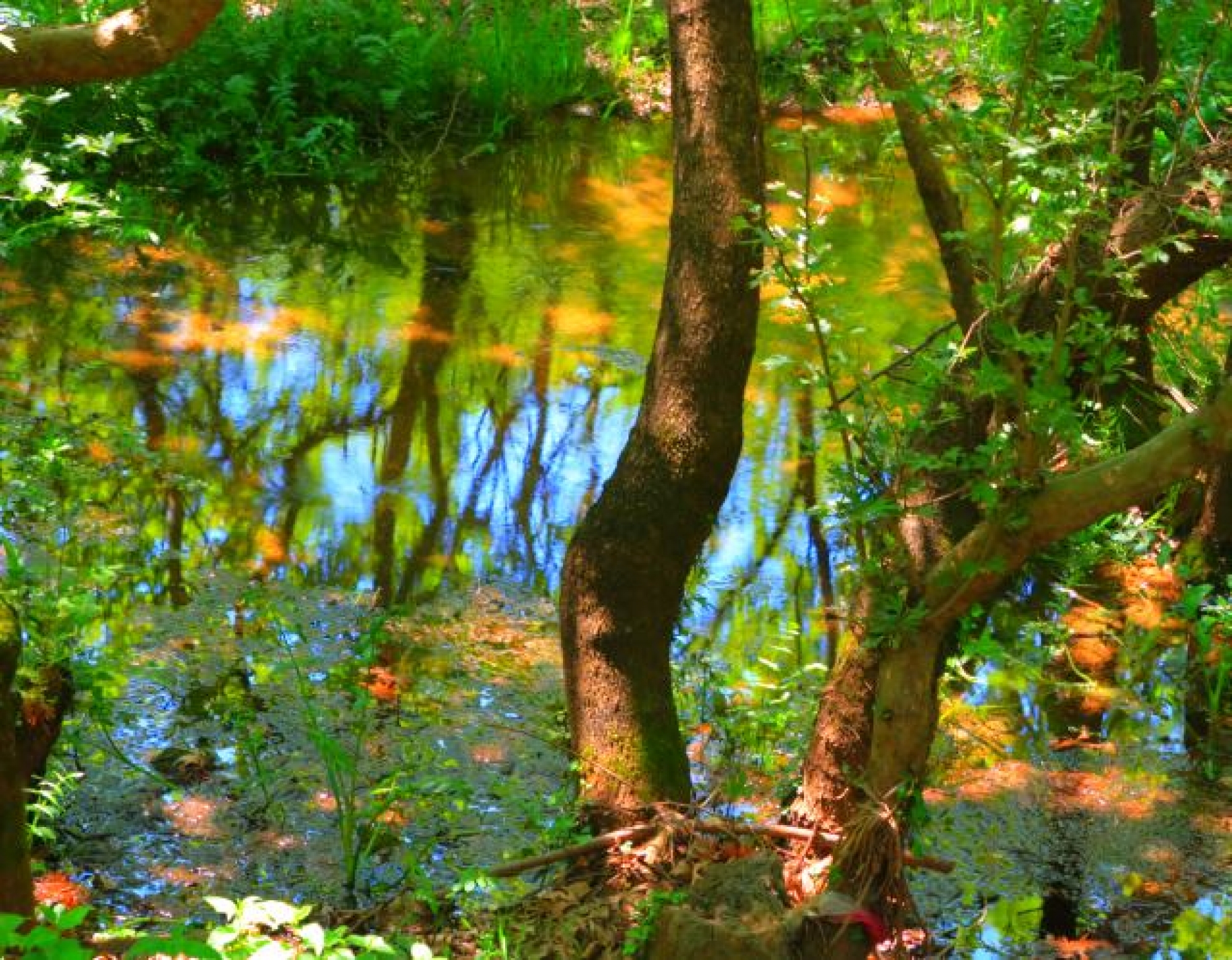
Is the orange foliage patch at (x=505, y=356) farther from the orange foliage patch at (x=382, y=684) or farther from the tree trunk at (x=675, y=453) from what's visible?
the tree trunk at (x=675, y=453)

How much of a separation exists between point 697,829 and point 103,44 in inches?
88.4

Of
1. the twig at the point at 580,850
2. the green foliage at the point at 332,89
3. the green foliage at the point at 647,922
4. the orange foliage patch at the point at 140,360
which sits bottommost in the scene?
the green foliage at the point at 647,922

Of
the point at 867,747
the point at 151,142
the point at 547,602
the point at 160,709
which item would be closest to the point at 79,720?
the point at 160,709

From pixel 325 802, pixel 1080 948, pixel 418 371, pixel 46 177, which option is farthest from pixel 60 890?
pixel 418 371

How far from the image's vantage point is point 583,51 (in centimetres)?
1127

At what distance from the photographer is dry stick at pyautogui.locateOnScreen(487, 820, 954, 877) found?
3967 millimetres

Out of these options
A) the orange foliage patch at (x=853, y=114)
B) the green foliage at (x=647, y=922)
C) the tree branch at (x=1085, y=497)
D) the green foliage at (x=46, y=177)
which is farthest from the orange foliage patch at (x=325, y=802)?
the orange foliage patch at (x=853, y=114)

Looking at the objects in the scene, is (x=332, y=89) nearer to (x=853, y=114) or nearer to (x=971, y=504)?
(x=853, y=114)

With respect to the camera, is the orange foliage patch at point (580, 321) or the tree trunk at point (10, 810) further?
the orange foliage patch at point (580, 321)

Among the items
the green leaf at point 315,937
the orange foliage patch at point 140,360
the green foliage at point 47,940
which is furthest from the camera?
the orange foliage patch at point 140,360

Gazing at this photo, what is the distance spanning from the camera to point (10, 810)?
3.17 meters

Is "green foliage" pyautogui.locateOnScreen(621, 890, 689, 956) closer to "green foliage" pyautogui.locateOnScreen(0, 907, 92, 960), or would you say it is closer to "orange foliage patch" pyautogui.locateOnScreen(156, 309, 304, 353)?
"green foliage" pyautogui.locateOnScreen(0, 907, 92, 960)

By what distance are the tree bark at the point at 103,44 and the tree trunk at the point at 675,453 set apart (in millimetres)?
1268

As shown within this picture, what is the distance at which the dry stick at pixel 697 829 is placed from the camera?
397 centimetres
